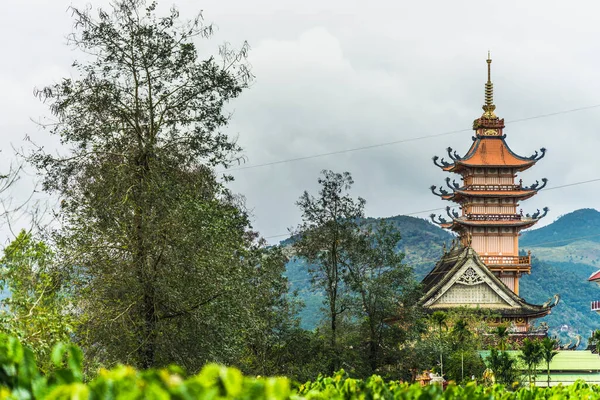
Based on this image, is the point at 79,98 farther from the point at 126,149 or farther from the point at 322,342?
the point at 322,342

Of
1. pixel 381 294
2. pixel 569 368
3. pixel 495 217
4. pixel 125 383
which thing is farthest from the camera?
pixel 495 217

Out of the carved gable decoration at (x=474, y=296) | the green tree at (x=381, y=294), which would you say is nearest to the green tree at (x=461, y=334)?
the carved gable decoration at (x=474, y=296)

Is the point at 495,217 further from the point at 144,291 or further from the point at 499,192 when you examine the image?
the point at 144,291

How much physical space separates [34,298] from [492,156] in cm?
4956

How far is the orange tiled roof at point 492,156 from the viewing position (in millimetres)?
62219

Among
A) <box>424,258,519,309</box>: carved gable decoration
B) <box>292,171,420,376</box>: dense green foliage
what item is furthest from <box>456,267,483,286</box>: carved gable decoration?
<box>292,171,420,376</box>: dense green foliage

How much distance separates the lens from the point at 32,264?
1797cm

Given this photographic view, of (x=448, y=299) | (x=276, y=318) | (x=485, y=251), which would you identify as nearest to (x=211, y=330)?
(x=276, y=318)

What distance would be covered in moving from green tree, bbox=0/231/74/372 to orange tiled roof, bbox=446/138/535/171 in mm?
46592

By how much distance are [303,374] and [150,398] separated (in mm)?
22221

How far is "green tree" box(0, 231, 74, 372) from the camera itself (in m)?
14.7

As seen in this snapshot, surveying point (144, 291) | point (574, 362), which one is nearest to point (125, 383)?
point (144, 291)

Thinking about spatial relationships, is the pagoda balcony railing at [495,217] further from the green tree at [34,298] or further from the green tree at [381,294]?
the green tree at [34,298]

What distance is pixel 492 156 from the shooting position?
6303 centimetres
